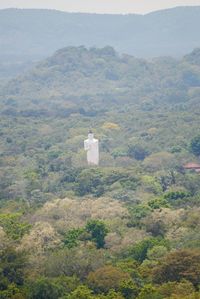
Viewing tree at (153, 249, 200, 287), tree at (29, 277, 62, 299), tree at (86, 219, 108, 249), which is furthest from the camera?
tree at (86, 219, 108, 249)

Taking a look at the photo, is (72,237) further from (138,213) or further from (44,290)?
(44,290)

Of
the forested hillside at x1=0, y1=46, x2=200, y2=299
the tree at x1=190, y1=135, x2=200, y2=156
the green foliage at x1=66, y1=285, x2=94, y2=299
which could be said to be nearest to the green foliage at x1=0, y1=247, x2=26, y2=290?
the forested hillside at x1=0, y1=46, x2=200, y2=299

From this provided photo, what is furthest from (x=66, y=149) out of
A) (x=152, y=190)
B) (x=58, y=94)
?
(x=58, y=94)

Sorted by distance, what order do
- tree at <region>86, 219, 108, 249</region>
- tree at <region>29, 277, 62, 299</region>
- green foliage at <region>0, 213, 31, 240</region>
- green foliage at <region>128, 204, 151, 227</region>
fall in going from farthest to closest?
green foliage at <region>128, 204, 151, 227</region>
green foliage at <region>0, 213, 31, 240</region>
tree at <region>86, 219, 108, 249</region>
tree at <region>29, 277, 62, 299</region>

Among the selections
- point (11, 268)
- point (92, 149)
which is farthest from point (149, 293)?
point (92, 149)

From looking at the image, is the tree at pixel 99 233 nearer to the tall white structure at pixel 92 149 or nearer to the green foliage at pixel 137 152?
the tall white structure at pixel 92 149

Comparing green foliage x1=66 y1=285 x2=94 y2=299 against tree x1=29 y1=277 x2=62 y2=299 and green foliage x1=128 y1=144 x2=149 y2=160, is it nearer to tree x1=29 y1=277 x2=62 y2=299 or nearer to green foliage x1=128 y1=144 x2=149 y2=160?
tree x1=29 y1=277 x2=62 y2=299
